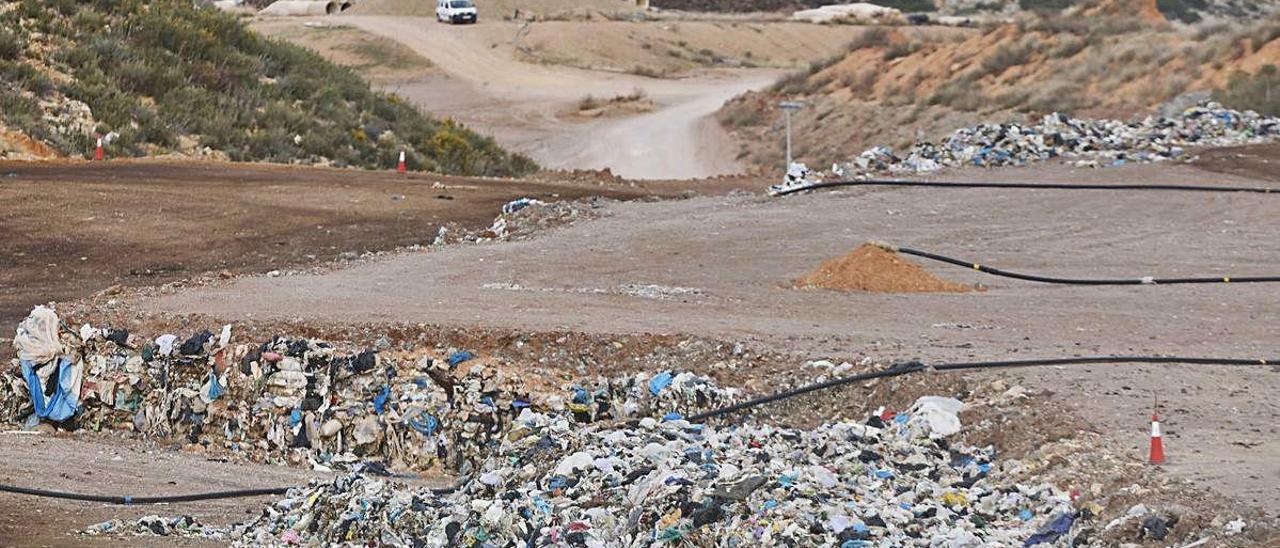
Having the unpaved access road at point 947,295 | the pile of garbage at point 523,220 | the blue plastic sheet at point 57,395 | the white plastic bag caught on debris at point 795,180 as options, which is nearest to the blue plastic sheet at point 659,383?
the unpaved access road at point 947,295

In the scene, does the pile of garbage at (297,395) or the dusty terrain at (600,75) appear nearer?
the pile of garbage at (297,395)

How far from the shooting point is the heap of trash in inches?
1116

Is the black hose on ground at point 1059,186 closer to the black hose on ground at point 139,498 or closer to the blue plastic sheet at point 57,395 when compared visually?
the blue plastic sheet at point 57,395

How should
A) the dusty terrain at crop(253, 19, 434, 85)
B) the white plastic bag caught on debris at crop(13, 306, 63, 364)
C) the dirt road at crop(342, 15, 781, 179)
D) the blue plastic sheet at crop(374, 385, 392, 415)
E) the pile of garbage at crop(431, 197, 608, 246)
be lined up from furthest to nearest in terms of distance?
the dusty terrain at crop(253, 19, 434, 85), the dirt road at crop(342, 15, 781, 179), the pile of garbage at crop(431, 197, 608, 246), the white plastic bag caught on debris at crop(13, 306, 63, 364), the blue plastic sheet at crop(374, 385, 392, 415)

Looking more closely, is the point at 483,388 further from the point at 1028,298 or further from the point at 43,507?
the point at 1028,298

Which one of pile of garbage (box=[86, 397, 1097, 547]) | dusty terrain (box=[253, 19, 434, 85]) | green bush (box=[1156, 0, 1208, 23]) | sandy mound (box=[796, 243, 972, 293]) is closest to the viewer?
pile of garbage (box=[86, 397, 1097, 547])

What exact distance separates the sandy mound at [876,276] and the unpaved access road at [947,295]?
304 millimetres

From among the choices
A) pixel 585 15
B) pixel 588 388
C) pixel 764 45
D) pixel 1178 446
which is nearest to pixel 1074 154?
pixel 588 388

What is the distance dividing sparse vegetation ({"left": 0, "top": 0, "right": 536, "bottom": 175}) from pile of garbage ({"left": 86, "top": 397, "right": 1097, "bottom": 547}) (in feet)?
64.0

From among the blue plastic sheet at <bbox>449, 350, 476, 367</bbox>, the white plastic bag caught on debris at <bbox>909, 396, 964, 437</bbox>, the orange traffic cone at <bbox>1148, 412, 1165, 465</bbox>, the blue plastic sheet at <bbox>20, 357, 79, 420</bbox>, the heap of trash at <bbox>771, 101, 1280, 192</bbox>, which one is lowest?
the blue plastic sheet at <bbox>20, 357, 79, 420</bbox>

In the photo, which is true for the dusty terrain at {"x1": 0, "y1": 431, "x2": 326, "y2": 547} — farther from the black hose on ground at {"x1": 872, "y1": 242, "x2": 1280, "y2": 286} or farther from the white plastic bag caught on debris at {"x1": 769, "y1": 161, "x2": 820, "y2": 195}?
the white plastic bag caught on debris at {"x1": 769, "y1": 161, "x2": 820, "y2": 195}

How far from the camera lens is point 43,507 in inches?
492

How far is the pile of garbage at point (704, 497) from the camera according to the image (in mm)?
10164

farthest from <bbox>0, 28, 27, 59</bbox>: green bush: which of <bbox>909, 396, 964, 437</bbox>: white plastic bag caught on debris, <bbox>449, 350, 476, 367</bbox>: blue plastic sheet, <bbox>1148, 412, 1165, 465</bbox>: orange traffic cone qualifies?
<bbox>1148, 412, 1165, 465</bbox>: orange traffic cone
